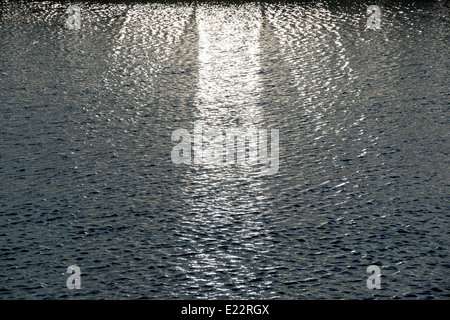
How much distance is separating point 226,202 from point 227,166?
2.42ft

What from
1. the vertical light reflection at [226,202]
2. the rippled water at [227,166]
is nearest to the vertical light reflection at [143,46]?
the rippled water at [227,166]

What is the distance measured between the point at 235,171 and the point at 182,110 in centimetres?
164

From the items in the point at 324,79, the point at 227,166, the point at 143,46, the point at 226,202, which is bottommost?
the point at 226,202

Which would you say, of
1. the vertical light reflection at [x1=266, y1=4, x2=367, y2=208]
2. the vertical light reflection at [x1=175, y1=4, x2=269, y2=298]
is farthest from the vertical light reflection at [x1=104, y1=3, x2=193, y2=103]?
the vertical light reflection at [x1=266, y1=4, x2=367, y2=208]

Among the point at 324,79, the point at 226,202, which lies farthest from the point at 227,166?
the point at 324,79

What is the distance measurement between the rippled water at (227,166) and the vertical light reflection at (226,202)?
0.02 metres

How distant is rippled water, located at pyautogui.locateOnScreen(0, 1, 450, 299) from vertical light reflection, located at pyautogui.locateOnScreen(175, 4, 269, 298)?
0.06ft

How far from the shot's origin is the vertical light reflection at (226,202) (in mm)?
4188

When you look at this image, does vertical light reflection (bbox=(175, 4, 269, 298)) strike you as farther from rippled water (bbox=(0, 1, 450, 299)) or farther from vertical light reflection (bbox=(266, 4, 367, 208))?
vertical light reflection (bbox=(266, 4, 367, 208))

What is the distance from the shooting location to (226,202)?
17.2 ft

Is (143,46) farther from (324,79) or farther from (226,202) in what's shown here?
(226,202)

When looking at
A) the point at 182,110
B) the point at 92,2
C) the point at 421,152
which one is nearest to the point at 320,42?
the point at 182,110

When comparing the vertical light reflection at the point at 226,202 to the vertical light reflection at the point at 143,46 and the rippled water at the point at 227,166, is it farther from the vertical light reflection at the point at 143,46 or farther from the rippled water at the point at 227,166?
the vertical light reflection at the point at 143,46

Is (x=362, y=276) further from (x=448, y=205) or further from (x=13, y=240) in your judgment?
(x=13, y=240)
